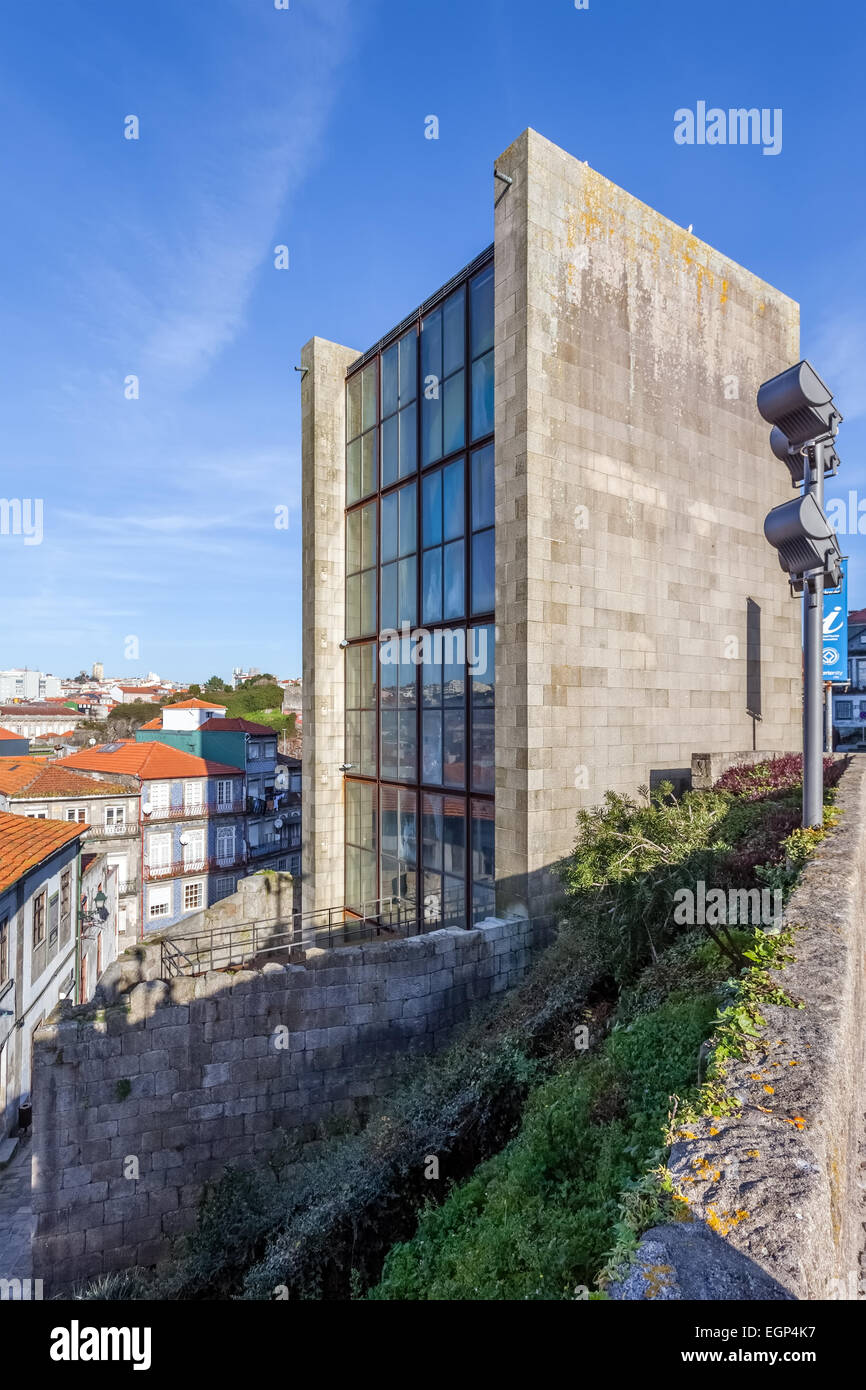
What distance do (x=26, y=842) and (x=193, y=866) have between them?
909 inches

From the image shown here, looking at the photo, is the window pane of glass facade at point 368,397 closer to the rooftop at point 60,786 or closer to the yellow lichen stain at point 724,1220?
the yellow lichen stain at point 724,1220

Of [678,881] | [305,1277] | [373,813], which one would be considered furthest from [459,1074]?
[373,813]

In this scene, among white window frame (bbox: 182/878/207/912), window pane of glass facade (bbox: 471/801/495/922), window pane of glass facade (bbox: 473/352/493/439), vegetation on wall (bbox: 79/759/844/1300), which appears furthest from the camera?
white window frame (bbox: 182/878/207/912)

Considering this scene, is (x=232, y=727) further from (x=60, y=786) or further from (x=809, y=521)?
(x=809, y=521)

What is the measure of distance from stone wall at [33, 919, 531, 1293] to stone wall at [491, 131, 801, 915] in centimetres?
317

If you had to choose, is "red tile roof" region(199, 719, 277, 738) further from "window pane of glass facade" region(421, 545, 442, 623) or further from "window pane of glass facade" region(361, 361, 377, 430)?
"window pane of glass facade" region(421, 545, 442, 623)

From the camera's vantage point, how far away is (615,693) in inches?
523

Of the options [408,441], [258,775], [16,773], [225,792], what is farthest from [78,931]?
[258,775]

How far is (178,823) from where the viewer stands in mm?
40688

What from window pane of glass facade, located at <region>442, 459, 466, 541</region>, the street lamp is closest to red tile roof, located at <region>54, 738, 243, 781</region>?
window pane of glass facade, located at <region>442, 459, 466, 541</region>

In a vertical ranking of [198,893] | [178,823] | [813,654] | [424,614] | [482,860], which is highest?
[424,614]

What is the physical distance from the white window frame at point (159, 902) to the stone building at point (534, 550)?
2554 centimetres

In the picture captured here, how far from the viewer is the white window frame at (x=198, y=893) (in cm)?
4088

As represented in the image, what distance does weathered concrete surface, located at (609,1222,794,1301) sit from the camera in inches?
102
